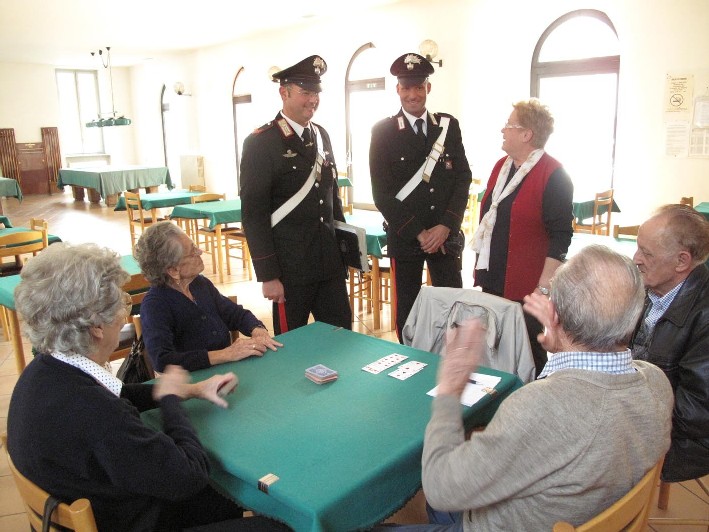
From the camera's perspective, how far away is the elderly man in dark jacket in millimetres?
1659

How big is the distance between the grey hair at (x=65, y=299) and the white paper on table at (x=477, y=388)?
0.91 m

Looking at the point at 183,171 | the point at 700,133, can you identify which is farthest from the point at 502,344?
the point at 183,171

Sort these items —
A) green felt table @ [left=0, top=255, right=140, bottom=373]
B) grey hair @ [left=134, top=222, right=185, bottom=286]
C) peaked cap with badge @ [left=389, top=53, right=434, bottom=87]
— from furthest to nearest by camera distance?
green felt table @ [left=0, top=255, right=140, bottom=373], peaked cap with badge @ [left=389, top=53, right=434, bottom=87], grey hair @ [left=134, top=222, right=185, bottom=286]

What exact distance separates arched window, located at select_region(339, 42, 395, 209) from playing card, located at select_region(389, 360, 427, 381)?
762 cm

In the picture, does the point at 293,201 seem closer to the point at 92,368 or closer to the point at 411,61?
the point at 411,61

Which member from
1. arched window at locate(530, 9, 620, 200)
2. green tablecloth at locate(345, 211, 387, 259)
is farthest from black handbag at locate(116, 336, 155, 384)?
arched window at locate(530, 9, 620, 200)

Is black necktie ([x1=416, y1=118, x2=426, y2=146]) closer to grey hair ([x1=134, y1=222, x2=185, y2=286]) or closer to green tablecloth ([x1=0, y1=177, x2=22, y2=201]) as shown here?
grey hair ([x1=134, y1=222, x2=185, y2=286])

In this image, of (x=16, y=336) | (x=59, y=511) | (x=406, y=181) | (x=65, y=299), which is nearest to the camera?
(x=59, y=511)

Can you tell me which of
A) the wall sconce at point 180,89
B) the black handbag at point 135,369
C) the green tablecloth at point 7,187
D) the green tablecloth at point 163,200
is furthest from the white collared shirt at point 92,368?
the wall sconce at point 180,89

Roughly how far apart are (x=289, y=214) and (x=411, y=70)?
3.28ft

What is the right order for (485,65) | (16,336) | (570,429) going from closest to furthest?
(570,429)
(16,336)
(485,65)

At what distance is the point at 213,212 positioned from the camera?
5.91m

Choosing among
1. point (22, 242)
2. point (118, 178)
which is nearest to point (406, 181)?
point (22, 242)

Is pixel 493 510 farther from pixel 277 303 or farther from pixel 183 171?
pixel 183 171
